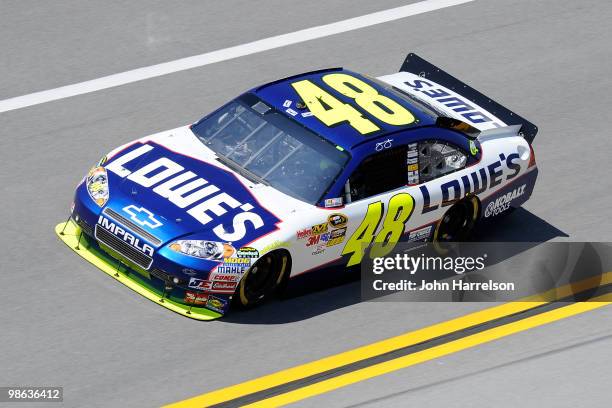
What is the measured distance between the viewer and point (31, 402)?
1027 cm

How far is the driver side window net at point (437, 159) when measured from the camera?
483 inches

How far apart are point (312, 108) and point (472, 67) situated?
13.8ft

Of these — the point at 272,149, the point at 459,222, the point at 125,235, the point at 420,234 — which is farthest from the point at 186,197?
the point at 459,222

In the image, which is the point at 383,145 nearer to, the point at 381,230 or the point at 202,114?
the point at 381,230

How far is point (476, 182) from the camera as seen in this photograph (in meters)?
12.5

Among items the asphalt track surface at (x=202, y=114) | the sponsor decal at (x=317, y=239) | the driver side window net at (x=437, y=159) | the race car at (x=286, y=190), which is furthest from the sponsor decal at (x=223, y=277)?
the driver side window net at (x=437, y=159)

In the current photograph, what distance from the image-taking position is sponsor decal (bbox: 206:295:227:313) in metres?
11.1

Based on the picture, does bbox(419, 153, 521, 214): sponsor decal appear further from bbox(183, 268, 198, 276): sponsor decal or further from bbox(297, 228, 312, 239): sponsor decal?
bbox(183, 268, 198, 276): sponsor decal

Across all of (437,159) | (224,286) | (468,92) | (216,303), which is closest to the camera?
(224,286)

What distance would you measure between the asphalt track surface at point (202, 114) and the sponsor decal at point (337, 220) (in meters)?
0.67

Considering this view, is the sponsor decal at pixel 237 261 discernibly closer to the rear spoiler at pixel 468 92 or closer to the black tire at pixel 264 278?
the black tire at pixel 264 278

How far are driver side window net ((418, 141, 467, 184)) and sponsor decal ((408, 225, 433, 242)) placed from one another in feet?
1.43

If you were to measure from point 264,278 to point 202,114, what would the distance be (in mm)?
3865

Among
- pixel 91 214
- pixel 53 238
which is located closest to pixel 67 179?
pixel 53 238
